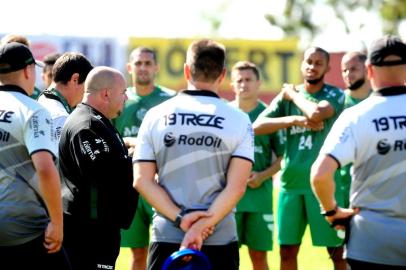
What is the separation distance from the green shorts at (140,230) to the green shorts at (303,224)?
1.39m

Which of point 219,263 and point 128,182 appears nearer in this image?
point 219,263

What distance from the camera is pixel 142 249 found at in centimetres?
1041

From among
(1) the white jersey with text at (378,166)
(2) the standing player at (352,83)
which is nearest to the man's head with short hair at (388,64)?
(1) the white jersey with text at (378,166)

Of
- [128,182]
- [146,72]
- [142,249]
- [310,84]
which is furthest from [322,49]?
[128,182]

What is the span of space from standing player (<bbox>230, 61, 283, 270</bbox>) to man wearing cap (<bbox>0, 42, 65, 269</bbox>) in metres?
3.75

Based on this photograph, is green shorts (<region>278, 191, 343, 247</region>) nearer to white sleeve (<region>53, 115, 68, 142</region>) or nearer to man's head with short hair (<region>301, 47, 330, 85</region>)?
man's head with short hair (<region>301, 47, 330, 85</region>)

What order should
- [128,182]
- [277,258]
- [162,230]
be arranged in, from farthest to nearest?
1. [277,258]
2. [128,182]
3. [162,230]

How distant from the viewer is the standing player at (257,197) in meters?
10.4

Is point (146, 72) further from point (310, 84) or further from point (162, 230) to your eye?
point (162, 230)

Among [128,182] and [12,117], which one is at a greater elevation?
[12,117]

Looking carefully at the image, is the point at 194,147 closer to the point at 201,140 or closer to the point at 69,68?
the point at 201,140

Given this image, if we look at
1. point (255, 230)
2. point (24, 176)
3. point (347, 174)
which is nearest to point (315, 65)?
point (347, 174)

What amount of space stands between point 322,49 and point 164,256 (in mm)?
4114

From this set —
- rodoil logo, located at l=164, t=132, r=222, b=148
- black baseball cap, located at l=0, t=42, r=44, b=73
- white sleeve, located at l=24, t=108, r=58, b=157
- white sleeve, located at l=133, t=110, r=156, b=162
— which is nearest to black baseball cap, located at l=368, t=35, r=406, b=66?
rodoil logo, located at l=164, t=132, r=222, b=148
